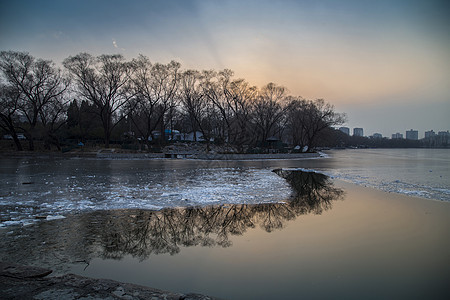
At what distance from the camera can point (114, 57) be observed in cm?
4194

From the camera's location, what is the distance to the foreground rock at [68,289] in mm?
3775

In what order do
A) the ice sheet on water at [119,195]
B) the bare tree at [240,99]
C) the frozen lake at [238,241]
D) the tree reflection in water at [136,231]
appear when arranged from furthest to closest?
the bare tree at [240,99], the ice sheet on water at [119,195], the tree reflection in water at [136,231], the frozen lake at [238,241]

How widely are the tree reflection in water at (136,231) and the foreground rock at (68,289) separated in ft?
3.00

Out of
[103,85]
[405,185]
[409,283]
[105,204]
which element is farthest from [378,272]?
[103,85]

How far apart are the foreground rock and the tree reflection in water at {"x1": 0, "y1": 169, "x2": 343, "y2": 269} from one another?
914mm

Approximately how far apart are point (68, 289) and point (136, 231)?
3.29 meters

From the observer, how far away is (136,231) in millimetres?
7242

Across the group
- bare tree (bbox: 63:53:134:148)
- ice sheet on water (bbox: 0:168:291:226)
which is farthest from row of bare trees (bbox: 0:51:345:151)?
ice sheet on water (bbox: 0:168:291:226)

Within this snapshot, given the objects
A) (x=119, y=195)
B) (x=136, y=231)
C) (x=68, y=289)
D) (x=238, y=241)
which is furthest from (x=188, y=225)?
(x=119, y=195)

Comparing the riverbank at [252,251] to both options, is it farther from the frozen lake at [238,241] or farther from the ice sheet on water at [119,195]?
the ice sheet on water at [119,195]

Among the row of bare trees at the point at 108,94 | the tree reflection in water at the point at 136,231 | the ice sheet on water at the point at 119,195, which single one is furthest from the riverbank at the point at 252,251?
the row of bare trees at the point at 108,94

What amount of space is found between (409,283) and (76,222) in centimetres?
814

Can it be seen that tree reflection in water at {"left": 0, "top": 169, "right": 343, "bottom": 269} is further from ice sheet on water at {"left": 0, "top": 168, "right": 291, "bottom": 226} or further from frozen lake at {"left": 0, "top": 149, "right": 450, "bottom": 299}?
ice sheet on water at {"left": 0, "top": 168, "right": 291, "bottom": 226}

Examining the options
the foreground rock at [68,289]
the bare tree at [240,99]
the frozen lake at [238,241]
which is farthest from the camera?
the bare tree at [240,99]
